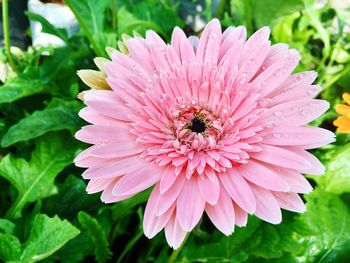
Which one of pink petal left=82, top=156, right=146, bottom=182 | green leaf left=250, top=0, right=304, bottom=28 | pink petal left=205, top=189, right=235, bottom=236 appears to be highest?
green leaf left=250, top=0, right=304, bottom=28

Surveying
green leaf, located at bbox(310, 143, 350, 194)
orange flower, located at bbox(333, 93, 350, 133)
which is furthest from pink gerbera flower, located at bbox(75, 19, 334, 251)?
green leaf, located at bbox(310, 143, 350, 194)

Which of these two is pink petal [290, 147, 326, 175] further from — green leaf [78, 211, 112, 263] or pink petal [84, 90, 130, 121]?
green leaf [78, 211, 112, 263]

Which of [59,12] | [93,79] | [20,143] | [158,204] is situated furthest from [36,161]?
[59,12]

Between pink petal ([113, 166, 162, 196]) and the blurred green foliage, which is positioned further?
the blurred green foliage

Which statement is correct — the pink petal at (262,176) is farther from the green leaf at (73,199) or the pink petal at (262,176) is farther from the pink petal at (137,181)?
the green leaf at (73,199)

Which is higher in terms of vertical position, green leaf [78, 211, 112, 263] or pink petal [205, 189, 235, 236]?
pink petal [205, 189, 235, 236]

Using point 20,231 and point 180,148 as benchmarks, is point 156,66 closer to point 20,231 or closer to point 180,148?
point 180,148
